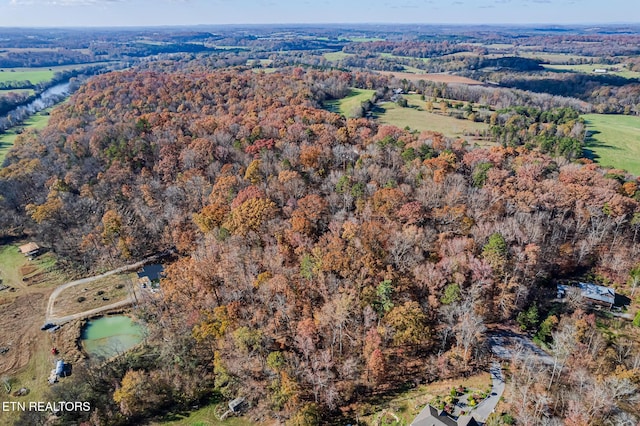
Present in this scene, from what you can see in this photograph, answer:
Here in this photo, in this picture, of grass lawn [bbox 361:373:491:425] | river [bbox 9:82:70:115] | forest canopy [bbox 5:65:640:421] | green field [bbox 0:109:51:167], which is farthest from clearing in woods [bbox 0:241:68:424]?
river [bbox 9:82:70:115]

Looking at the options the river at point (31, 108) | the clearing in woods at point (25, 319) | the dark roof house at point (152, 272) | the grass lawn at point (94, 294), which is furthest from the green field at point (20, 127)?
the dark roof house at point (152, 272)

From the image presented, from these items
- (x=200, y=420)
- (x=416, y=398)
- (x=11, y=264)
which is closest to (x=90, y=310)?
(x=11, y=264)

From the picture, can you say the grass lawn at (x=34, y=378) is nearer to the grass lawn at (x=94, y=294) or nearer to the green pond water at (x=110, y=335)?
the green pond water at (x=110, y=335)

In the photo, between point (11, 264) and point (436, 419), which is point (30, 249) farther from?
point (436, 419)

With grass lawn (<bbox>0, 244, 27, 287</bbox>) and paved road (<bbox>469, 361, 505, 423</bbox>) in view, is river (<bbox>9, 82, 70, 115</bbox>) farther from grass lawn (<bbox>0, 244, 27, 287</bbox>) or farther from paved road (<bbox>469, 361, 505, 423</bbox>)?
paved road (<bbox>469, 361, 505, 423</bbox>)

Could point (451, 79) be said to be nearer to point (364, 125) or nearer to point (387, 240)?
point (364, 125)

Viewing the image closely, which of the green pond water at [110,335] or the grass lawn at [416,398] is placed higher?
the grass lawn at [416,398]

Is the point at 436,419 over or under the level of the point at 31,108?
under
